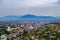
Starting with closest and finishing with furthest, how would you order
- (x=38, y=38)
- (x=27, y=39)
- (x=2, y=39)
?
(x=38, y=38) → (x=27, y=39) → (x=2, y=39)

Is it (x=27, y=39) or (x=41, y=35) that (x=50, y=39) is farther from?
(x=27, y=39)

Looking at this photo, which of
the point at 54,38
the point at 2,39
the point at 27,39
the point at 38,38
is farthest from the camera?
the point at 2,39

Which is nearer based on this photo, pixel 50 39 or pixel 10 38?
pixel 50 39

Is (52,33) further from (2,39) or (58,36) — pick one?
(2,39)

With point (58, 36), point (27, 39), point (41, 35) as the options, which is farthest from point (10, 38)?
point (58, 36)

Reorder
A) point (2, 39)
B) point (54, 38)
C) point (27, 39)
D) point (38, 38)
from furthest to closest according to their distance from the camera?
point (2, 39)
point (27, 39)
point (38, 38)
point (54, 38)

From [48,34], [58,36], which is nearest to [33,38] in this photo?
[48,34]

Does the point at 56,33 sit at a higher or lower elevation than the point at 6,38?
higher

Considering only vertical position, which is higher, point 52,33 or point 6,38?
point 52,33

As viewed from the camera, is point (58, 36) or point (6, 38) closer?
point (58, 36)

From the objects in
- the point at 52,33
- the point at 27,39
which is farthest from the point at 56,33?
the point at 27,39
